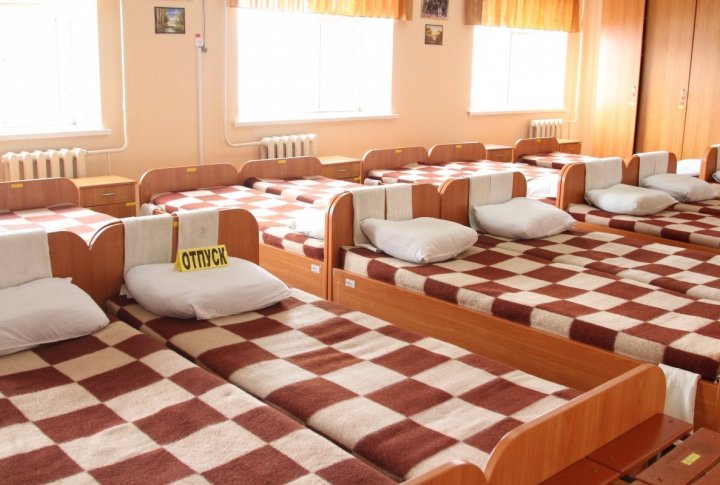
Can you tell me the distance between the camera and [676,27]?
23.4ft

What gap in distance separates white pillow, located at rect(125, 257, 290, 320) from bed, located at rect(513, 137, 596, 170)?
3.99m

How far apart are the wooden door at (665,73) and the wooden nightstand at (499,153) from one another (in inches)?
61.0

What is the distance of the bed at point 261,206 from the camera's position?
144 inches

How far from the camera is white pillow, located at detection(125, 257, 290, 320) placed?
8.54 feet

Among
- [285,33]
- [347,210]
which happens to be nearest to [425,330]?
[347,210]

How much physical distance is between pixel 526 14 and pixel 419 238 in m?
4.99

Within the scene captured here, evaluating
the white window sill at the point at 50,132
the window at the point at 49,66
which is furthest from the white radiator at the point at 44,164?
the window at the point at 49,66

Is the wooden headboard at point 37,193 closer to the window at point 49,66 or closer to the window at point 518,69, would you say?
the window at point 49,66

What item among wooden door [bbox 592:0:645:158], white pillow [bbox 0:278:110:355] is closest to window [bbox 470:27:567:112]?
wooden door [bbox 592:0:645:158]

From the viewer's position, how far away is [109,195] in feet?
15.6

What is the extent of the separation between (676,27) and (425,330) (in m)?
5.37

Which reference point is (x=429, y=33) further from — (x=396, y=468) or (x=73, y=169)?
(x=396, y=468)

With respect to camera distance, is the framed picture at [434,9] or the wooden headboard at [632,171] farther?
the framed picture at [434,9]

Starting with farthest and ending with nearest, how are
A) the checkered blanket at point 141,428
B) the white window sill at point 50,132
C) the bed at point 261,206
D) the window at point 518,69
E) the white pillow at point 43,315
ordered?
the window at point 518,69 → the white window sill at point 50,132 → the bed at point 261,206 → the white pillow at point 43,315 → the checkered blanket at point 141,428
